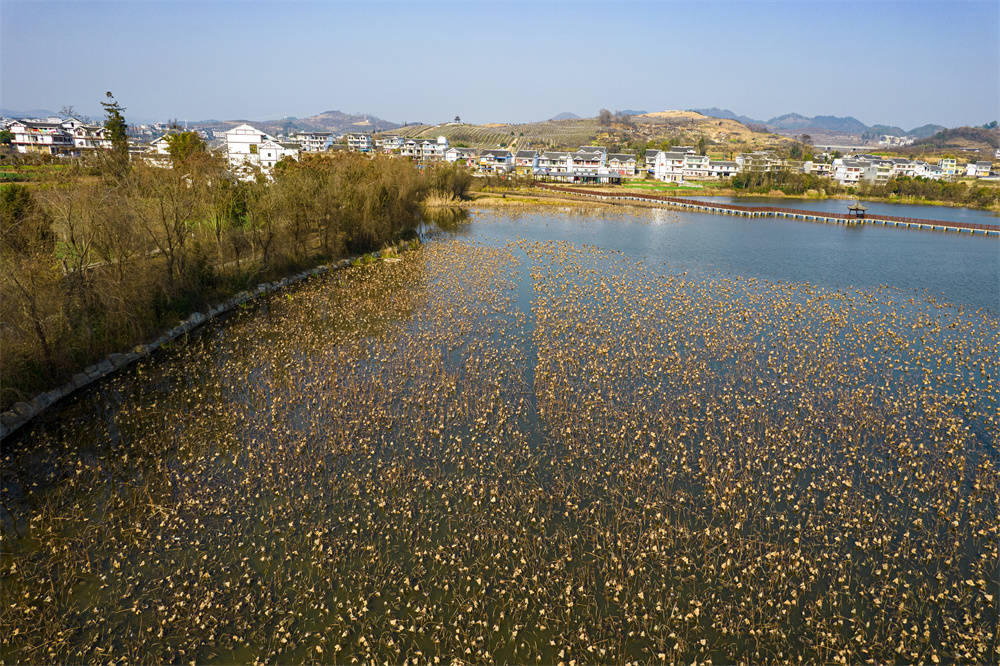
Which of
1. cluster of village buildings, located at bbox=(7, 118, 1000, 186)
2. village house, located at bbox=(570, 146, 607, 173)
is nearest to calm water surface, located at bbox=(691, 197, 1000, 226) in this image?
cluster of village buildings, located at bbox=(7, 118, 1000, 186)

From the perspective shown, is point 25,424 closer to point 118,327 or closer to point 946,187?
point 118,327

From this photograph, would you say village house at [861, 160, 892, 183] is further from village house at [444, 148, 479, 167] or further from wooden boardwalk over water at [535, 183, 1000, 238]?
village house at [444, 148, 479, 167]

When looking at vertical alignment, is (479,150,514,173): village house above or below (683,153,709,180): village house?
above

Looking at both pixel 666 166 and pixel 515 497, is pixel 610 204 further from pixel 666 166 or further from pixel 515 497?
pixel 515 497

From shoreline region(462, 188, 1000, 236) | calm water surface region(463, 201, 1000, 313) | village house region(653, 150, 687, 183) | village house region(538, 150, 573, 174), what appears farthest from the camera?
village house region(538, 150, 573, 174)

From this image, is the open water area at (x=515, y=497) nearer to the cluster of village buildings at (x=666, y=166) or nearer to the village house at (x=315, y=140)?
the cluster of village buildings at (x=666, y=166)

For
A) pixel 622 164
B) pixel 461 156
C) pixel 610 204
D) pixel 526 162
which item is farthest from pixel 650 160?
pixel 610 204

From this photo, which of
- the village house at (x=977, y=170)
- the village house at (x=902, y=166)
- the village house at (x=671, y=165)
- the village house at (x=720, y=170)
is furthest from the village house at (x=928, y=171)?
the village house at (x=671, y=165)

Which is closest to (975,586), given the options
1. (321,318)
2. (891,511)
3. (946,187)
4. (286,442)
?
(891,511)
